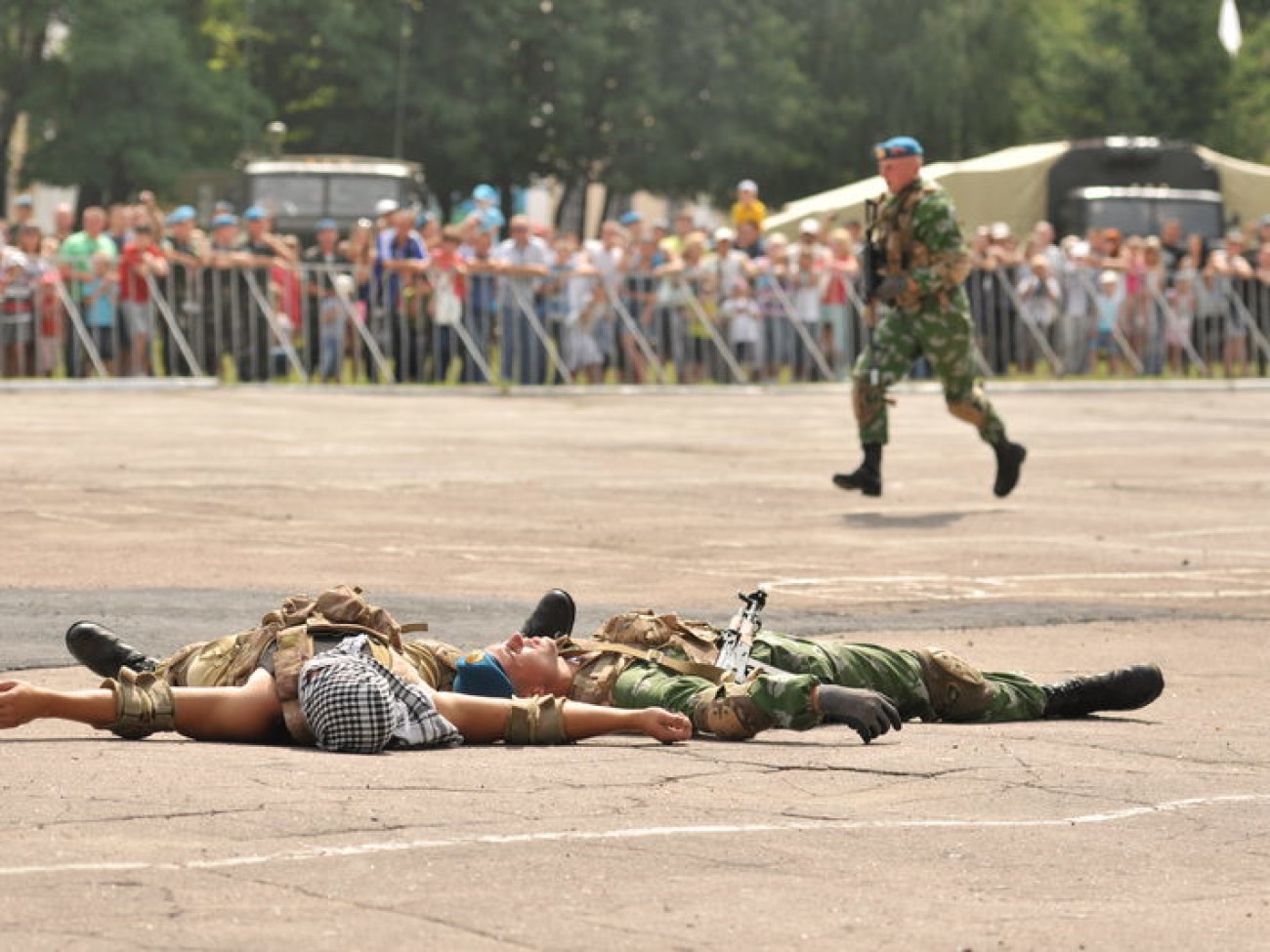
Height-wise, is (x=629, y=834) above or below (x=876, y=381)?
below

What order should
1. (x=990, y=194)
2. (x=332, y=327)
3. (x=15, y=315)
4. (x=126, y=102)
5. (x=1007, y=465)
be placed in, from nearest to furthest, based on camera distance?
(x=1007, y=465)
(x=15, y=315)
(x=332, y=327)
(x=990, y=194)
(x=126, y=102)

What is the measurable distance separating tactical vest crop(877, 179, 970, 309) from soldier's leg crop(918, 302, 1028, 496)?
0.58 ft

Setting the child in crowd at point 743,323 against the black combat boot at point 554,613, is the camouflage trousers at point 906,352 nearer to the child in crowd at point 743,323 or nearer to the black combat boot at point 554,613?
the black combat boot at point 554,613

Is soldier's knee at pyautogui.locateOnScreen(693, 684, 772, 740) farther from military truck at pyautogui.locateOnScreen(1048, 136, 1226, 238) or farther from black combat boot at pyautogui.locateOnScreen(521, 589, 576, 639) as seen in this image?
military truck at pyautogui.locateOnScreen(1048, 136, 1226, 238)

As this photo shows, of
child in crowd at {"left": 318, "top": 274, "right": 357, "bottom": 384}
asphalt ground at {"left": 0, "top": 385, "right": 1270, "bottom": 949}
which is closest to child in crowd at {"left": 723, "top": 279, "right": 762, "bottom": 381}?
child in crowd at {"left": 318, "top": 274, "right": 357, "bottom": 384}

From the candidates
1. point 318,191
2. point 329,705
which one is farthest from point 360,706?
point 318,191

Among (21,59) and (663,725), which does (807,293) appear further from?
(21,59)

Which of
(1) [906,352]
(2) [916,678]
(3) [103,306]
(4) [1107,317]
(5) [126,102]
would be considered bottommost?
(2) [916,678]

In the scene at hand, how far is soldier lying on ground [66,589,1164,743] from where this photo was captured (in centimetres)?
791

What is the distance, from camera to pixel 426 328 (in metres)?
28.0

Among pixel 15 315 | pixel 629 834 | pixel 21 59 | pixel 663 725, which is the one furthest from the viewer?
pixel 21 59

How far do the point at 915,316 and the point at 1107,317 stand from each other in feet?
51.6

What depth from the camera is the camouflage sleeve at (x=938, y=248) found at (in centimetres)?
1636

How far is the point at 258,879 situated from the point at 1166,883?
1.83 meters
